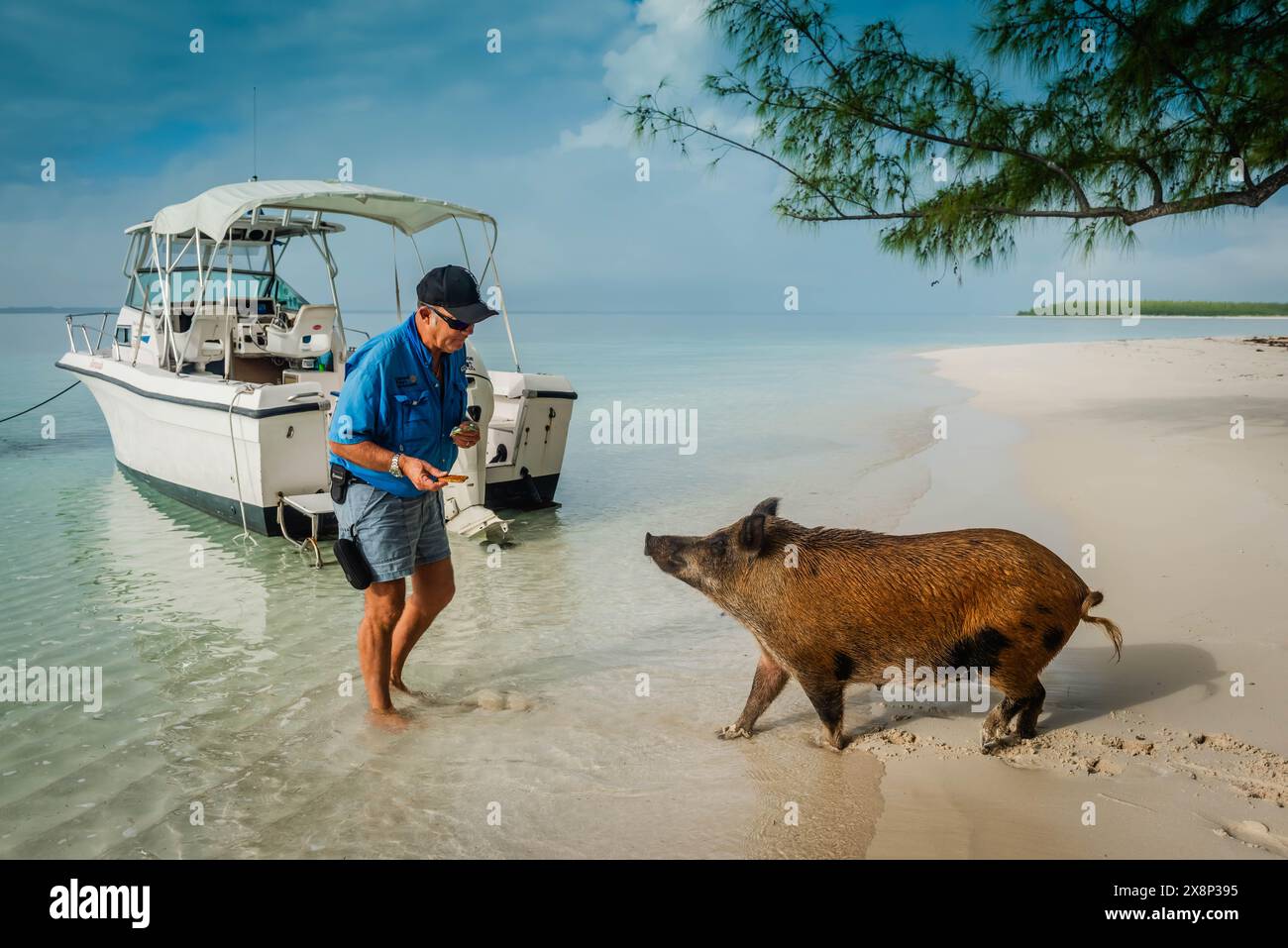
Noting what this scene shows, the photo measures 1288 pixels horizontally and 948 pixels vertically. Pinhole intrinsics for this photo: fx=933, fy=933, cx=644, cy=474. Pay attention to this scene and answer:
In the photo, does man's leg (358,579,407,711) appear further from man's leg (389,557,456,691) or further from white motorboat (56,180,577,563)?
white motorboat (56,180,577,563)

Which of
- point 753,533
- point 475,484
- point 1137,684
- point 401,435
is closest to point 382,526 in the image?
point 401,435

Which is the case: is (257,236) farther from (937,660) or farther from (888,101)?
(937,660)

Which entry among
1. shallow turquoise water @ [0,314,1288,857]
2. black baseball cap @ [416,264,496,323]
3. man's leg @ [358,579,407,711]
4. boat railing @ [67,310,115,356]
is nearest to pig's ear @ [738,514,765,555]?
shallow turquoise water @ [0,314,1288,857]

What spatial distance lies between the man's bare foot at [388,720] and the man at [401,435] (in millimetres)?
262

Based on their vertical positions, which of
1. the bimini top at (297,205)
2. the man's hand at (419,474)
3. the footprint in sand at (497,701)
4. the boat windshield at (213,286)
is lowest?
the footprint in sand at (497,701)

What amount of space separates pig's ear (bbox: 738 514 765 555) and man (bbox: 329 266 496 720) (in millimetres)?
1256

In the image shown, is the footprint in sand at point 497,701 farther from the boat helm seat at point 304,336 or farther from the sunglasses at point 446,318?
the boat helm seat at point 304,336

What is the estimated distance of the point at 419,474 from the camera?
3758mm

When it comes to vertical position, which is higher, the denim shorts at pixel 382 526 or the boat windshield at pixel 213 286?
the boat windshield at pixel 213 286

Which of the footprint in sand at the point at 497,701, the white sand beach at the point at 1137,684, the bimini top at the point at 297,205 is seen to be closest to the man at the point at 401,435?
the footprint in sand at the point at 497,701

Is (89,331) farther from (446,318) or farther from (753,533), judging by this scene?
(753,533)

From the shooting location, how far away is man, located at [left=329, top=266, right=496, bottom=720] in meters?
3.87

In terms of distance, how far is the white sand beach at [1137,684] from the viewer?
3207 millimetres

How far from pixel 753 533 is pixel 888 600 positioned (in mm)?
590
